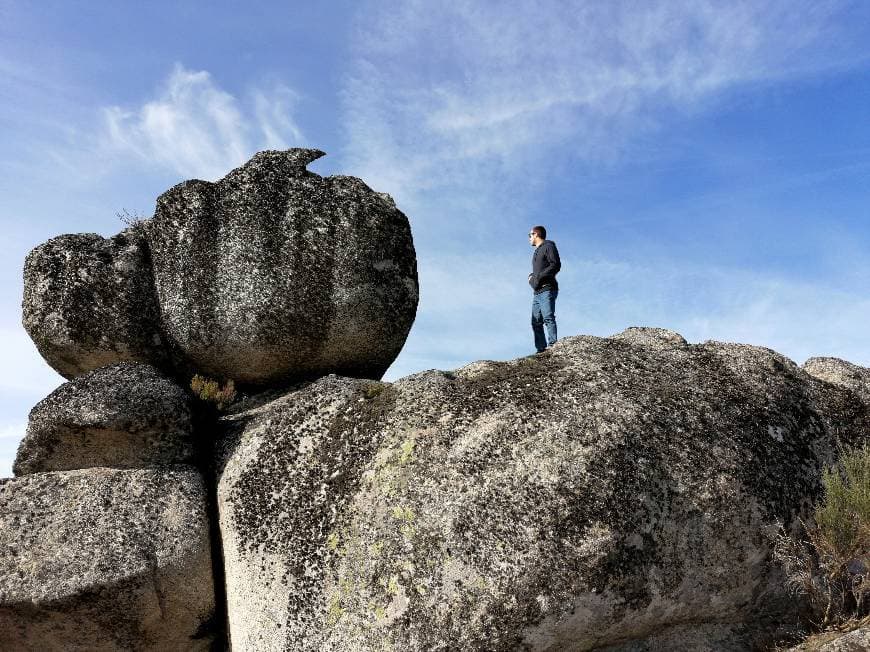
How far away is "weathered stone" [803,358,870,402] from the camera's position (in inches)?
345

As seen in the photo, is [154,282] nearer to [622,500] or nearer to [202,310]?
[202,310]

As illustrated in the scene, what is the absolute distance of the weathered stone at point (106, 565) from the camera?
289 inches

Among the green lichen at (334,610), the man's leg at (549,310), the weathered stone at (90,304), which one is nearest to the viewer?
the green lichen at (334,610)

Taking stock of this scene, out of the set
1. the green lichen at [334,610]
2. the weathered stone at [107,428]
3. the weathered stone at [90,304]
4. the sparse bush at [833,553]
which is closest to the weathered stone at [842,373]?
the sparse bush at [833,553]

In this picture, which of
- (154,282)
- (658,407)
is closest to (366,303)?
(154,282)

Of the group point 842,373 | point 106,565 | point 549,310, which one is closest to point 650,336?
point 842,373

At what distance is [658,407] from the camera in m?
7.53

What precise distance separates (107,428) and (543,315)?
623 centimetres

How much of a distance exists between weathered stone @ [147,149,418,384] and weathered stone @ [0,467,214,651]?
1.95m

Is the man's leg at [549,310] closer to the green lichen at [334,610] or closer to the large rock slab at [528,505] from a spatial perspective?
the large rock slab at [528,505]

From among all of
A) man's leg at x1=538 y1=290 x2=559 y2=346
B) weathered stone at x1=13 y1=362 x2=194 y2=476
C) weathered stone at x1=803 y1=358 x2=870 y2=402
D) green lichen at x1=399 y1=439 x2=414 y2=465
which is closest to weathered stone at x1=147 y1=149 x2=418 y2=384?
weathered stone at x1=13 y1=362 x2=194 y2=476

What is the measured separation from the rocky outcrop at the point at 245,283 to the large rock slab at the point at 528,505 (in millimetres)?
1276

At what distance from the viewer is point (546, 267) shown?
1170 cm

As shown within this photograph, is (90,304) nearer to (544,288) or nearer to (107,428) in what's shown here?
(107,428)
